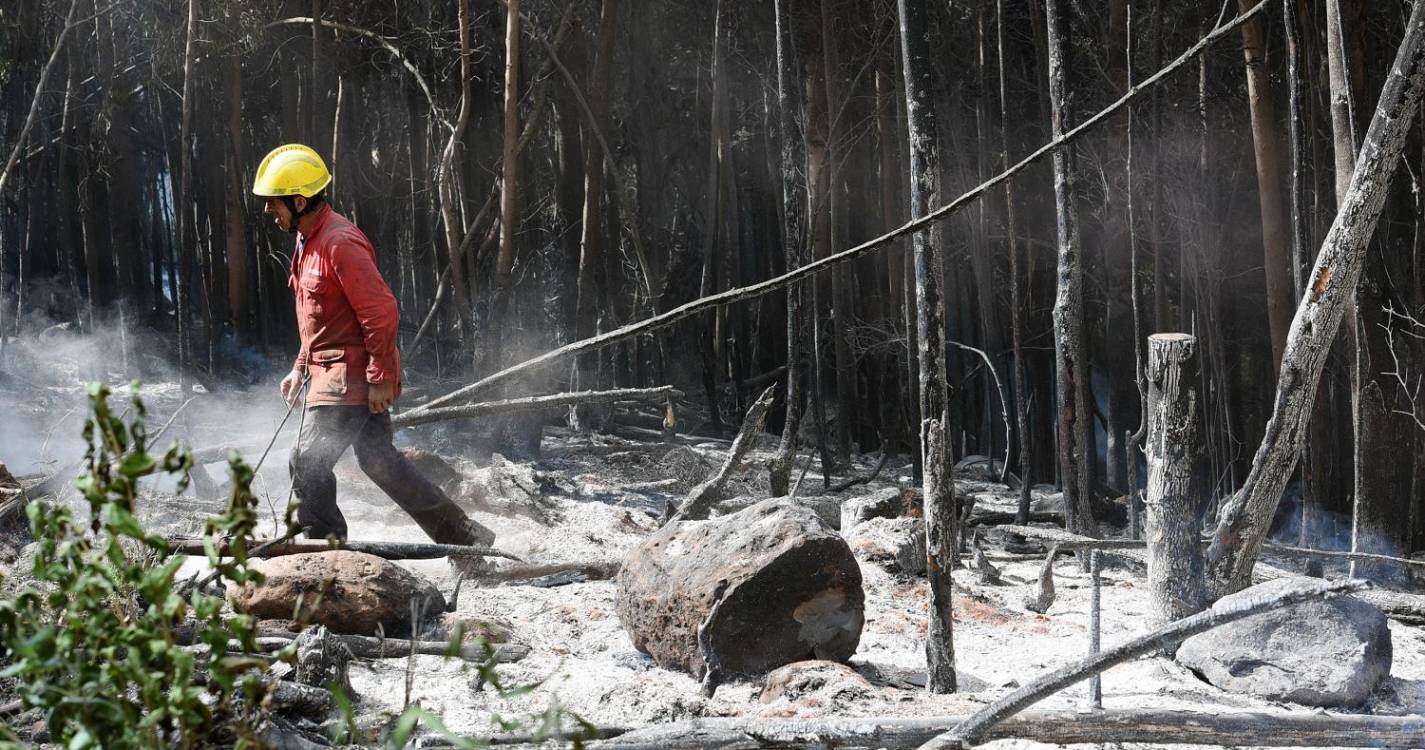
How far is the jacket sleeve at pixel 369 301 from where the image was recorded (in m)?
5.39

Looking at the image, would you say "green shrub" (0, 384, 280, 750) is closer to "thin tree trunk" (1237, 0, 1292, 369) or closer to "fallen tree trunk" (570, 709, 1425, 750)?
"fallen tree trunk" (570, 709, 1425, 750)

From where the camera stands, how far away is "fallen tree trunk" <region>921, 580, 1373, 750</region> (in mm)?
2826

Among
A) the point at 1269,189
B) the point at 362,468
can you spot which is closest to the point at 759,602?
the point at 362,468

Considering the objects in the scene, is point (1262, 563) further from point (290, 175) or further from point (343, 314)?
point (290, 175)

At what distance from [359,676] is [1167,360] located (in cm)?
333

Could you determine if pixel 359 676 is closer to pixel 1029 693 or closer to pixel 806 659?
pixel 806 659

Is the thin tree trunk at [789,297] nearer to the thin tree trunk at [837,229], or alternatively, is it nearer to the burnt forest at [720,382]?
the burnt forest at [720,382]

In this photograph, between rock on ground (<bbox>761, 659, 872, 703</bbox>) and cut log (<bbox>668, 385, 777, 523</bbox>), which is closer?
rock on ground (<bbox>761, 659, 872, 703</bbox>)

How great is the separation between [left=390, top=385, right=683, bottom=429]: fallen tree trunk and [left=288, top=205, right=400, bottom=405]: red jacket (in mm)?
794

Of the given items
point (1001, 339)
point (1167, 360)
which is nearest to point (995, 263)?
point (1001, 339)

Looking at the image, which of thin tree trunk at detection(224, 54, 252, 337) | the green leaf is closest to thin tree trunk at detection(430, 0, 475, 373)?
thin tree trunk at detection(224, 54, 252, 337)

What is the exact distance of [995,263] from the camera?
43.1 ft

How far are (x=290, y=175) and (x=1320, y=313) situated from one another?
4297 millimetres

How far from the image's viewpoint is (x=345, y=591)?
4664mm
